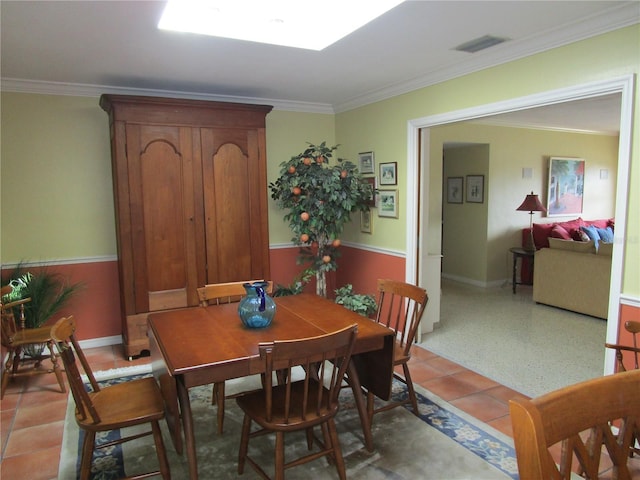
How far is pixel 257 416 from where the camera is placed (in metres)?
2.01

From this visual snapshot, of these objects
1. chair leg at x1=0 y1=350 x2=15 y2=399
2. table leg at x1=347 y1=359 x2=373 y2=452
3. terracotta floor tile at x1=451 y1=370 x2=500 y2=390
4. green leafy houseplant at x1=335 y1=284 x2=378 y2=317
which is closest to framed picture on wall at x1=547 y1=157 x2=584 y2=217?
green leafy houseplant at x1=335 y1=284 x2=378 y2=317

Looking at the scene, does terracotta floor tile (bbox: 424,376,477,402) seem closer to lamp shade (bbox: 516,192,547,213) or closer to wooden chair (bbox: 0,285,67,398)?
wooden chair (bbox: 0,285,67,398)

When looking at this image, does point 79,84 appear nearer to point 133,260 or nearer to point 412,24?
point 133,260

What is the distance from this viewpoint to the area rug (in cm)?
226

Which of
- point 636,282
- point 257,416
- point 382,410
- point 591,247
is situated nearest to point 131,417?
point 257,416

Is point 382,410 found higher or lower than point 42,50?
lower

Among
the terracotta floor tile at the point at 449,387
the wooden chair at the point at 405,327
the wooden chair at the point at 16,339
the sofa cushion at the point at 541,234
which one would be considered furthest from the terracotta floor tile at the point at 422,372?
the sofa cushion at the point at 541,234

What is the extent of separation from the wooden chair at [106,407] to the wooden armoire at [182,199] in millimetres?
1670

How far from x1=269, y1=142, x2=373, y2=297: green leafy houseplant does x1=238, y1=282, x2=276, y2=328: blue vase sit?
1772mm

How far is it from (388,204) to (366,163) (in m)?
0.54

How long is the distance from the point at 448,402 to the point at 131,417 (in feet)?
6.48

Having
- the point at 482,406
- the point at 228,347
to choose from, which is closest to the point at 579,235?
the point at 482,406

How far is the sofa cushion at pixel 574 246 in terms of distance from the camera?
5020 millimetres

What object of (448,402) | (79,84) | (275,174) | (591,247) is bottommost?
(448,402)
